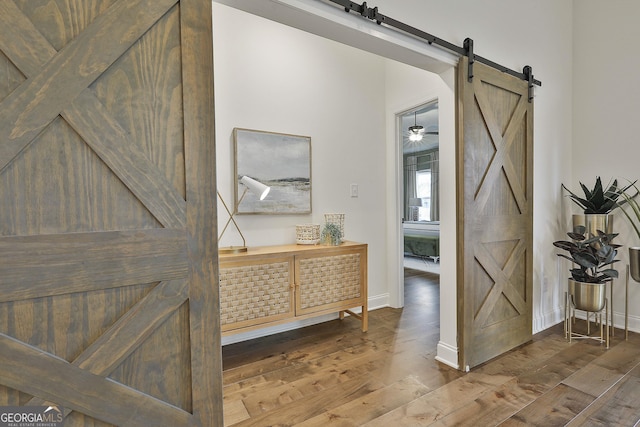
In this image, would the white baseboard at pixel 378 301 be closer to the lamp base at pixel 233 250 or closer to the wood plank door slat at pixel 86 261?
the lamp base at pixel 233 250

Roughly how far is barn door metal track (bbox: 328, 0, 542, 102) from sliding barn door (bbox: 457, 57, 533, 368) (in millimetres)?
66

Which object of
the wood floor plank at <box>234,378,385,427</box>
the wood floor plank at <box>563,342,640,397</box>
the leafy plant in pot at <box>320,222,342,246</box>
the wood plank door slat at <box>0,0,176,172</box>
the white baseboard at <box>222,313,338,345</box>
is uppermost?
the wood plank door slat at <box>0,0,176,172</box>

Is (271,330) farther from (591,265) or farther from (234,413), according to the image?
(591,265)

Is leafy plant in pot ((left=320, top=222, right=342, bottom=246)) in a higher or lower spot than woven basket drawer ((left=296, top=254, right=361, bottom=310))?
higher

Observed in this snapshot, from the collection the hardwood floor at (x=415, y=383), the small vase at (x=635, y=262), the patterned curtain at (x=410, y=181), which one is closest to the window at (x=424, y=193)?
the patterned curtain at (x=410, y=181)

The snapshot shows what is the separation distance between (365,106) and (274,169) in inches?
53.2

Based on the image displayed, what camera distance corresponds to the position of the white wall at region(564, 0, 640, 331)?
2861 millimetres

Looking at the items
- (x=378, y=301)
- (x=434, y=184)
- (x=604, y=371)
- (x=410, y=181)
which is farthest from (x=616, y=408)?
(x=410, y=181)

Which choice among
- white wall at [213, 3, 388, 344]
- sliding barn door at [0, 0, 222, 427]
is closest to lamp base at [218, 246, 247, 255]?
white wall at [213, 3, 388, 344]

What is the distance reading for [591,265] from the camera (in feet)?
8.27

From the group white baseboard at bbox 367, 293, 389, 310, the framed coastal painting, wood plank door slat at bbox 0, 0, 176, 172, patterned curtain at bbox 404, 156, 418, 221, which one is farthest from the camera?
patterned curtain at bbox 404, 156, 418, 221

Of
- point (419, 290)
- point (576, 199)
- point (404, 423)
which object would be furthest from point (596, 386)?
point (419, 290)

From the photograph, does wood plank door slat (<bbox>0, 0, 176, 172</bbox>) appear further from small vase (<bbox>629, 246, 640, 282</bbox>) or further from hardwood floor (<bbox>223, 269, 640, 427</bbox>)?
small vase (<bbox>629, 246, 640, 282</bbox>)

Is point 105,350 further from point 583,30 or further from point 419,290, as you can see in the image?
point 583,30
